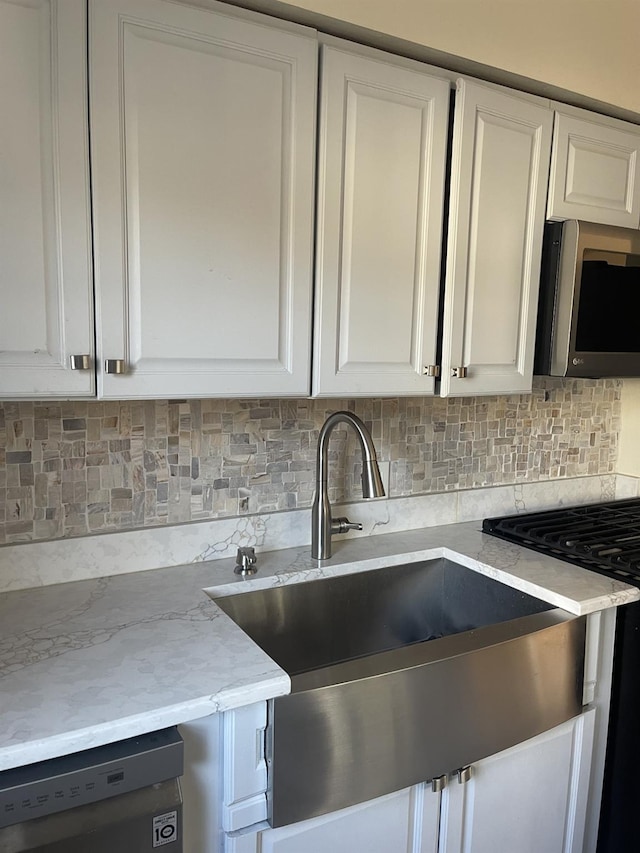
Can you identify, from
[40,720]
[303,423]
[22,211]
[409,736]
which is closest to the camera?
[40,720]

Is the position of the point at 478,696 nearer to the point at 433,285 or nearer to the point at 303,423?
the point at 303,423

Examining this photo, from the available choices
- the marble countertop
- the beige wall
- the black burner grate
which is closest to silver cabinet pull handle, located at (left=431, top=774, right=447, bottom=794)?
the marble countertop

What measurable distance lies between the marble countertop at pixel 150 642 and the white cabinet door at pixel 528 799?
32 cm

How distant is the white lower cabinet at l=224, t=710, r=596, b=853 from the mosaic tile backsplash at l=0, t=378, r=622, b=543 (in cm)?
74

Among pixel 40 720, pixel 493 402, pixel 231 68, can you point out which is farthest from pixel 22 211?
pixel 493 402

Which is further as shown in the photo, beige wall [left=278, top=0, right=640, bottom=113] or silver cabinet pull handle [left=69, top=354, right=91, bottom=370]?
beige wall [left=278, top=0, right=640, bottom=113]

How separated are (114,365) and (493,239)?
1000 millimetres

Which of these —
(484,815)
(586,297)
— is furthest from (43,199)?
(484,815)

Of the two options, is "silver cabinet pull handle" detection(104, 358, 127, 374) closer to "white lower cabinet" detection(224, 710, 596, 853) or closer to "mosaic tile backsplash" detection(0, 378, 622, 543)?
"mosaic tile backsplash" detection(0, 378, 622, 543)

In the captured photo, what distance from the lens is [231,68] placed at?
49.4 inches

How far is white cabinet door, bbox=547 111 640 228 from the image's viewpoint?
1.74 metres

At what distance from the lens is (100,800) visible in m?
0.94

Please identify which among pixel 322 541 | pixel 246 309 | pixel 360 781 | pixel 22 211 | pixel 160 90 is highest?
pixel 160 90

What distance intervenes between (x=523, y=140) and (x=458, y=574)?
1.14 m
